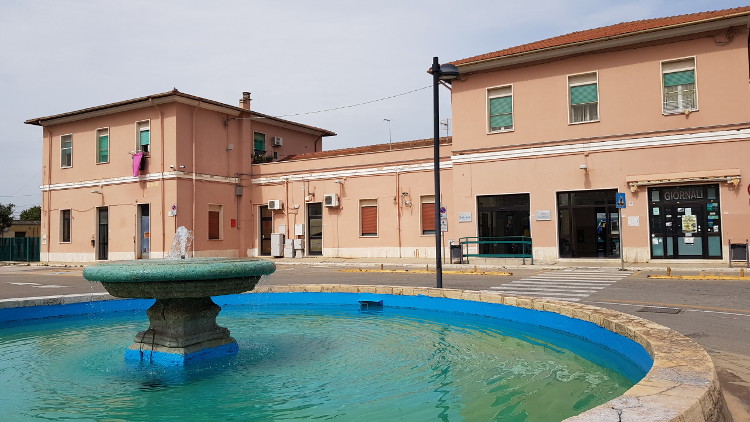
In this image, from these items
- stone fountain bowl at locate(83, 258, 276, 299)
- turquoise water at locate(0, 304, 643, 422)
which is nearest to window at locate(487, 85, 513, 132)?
turquoise water at locate(0, 304, 643, 422)

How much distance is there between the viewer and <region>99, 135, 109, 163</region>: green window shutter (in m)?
28.5

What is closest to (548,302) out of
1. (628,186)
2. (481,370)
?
(481,370)

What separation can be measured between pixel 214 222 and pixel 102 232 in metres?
6.20

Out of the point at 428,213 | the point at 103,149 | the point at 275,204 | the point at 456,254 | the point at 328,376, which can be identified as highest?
the point at 103,149

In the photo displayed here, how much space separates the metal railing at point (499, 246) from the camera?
2011cm

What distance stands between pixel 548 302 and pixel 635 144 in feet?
45.7

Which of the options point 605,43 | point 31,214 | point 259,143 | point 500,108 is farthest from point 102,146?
point 31,214

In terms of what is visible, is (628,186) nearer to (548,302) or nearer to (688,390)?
(548,302)

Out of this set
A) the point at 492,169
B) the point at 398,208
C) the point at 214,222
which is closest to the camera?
the point at 492,169

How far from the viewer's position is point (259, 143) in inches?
1217

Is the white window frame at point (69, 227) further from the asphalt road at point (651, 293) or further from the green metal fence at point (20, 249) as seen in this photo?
the asphalt road at point (651, 293)

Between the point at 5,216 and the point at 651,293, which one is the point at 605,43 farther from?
the point at 5,216

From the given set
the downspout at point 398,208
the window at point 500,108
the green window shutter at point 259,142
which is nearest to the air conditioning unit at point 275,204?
the green window shutter at point 259,142

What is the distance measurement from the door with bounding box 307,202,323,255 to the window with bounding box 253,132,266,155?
5406 millimetres
